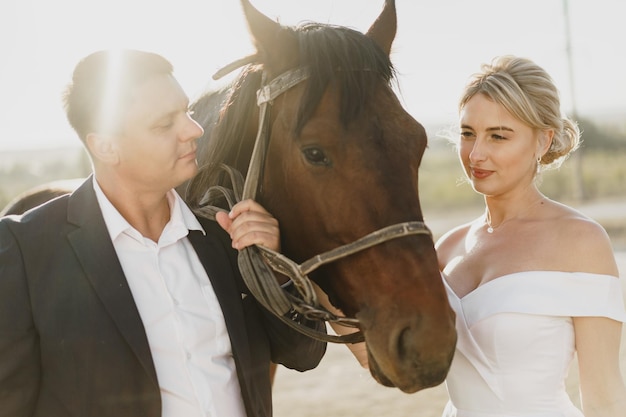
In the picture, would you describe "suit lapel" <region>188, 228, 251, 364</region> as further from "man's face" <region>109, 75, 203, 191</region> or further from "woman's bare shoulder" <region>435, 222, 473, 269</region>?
"woman's bare shoulder" <region>435, 222, 473, 269</region>

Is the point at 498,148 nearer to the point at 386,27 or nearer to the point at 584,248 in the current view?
the point at 584,248

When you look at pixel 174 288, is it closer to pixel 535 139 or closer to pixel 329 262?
pixel 329 262

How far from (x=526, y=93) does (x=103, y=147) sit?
1.84m

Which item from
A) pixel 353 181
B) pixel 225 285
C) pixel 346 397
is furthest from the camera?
pixel 346 397

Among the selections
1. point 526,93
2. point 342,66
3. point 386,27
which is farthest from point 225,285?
point 526,93

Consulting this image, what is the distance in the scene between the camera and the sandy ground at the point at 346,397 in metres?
5.89

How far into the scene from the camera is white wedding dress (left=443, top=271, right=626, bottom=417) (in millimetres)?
2586

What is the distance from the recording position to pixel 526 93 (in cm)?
284

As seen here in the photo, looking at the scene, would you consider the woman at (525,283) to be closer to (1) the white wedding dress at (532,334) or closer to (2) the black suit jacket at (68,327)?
(1) the white wedding dress at (532,334)

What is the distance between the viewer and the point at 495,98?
2.83 metres

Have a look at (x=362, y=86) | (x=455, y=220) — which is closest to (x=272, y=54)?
(x=362, y=86)

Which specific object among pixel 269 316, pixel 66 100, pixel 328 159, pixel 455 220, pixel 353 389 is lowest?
pixel 455 220

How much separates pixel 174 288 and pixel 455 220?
63.4ft

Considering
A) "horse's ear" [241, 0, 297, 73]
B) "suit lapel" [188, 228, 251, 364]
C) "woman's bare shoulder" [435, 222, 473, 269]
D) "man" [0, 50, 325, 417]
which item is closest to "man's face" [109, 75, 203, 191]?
"man" [0, 50, 325, 417]
